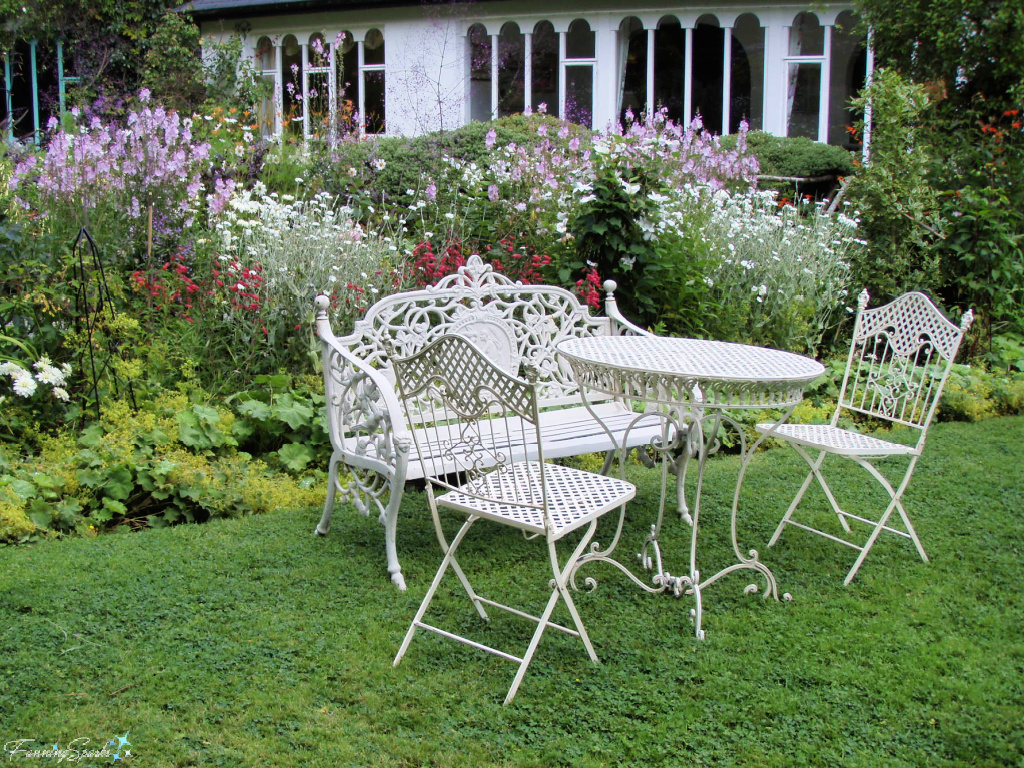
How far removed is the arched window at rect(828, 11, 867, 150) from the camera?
15.0 metres

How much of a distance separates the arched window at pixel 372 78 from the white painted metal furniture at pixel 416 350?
39.8 ft

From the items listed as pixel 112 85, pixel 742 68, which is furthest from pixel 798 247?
pixel 112 85

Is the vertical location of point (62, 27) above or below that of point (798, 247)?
above

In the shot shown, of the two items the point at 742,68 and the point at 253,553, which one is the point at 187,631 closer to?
the point at 253,553

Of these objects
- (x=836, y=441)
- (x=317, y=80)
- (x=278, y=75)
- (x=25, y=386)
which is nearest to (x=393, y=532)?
(x=836, y=441)

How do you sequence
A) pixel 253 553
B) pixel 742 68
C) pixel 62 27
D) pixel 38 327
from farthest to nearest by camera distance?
pixel 62 27
pixel 742 68
pixel 38 327
pixel 253 553

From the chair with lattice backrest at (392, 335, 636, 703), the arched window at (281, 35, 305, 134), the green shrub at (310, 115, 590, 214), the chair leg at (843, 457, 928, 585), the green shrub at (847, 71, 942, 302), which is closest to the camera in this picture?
the chair with lattice backrest at (392, 335, 636, 703)

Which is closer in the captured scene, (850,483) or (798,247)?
(850,483)

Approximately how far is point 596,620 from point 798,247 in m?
4.66

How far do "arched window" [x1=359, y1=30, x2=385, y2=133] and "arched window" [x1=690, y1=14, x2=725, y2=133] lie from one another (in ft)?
18.1

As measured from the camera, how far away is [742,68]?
1534 centimetres

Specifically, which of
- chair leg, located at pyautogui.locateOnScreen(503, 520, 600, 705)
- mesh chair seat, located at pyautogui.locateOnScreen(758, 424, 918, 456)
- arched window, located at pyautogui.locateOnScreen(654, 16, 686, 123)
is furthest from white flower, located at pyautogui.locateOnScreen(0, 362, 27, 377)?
arched window, located at pyautogui.locateOnScreen(654, 16, 686, 123)

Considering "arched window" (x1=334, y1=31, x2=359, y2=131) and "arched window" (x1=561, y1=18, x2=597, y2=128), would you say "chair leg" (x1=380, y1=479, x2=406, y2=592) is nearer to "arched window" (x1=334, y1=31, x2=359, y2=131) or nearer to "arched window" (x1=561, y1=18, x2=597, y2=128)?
"arched window" (x1=561, y1=18, x2=597, y2=128)

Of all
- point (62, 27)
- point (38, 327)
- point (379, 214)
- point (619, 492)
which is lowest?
point (619, 492)
